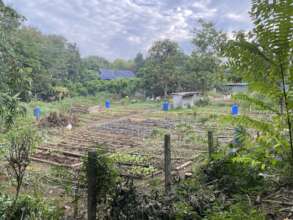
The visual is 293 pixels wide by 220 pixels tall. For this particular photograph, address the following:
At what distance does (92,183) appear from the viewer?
103 inches

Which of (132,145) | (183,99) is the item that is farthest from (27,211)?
(183,99)

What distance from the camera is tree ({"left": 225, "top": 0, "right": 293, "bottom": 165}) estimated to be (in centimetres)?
143

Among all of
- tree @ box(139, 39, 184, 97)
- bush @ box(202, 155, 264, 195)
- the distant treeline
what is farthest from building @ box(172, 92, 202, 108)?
bush @ box(202, 155, 264, 195)

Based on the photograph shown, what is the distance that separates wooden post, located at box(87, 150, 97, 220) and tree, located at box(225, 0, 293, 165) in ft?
4.73

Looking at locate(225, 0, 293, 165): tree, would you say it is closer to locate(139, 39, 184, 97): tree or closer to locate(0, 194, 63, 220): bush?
locate(0, 194, 63, 220): bush

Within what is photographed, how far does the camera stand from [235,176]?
109 inches

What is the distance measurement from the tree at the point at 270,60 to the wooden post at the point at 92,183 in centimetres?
144

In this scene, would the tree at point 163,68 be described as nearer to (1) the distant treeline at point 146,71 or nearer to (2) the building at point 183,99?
(1) the distant treeline at point 146,71

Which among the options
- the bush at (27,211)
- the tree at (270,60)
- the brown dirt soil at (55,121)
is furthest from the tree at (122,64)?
the tree at (270,60)

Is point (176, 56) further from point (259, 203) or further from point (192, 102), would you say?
point (259, 203)

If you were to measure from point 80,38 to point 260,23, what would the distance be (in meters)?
34.1

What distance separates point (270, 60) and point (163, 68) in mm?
18884

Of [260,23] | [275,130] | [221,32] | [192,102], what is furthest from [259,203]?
[221,32]


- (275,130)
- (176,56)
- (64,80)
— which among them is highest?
(176,56)
